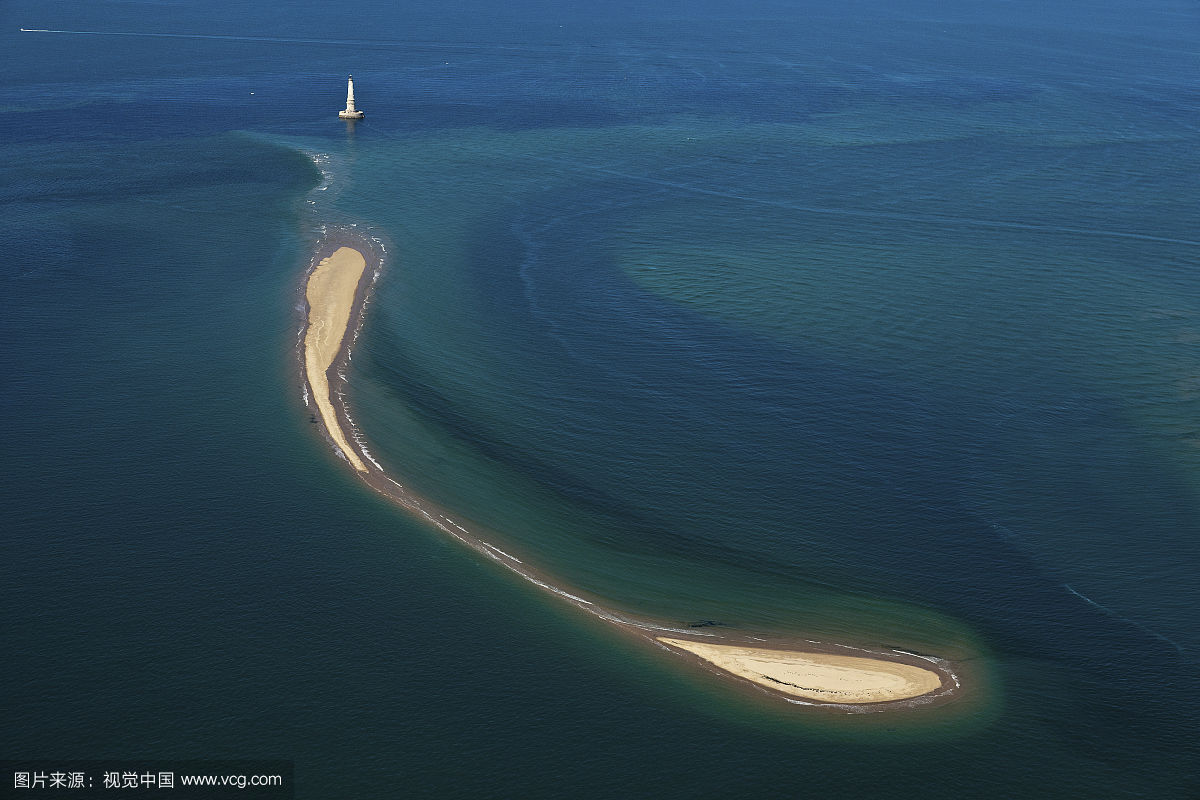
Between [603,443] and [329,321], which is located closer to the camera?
[603,443]

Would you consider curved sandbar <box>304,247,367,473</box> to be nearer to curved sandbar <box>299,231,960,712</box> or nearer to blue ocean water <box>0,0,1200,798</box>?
curved sandbar <box>299,231,960,712</box>

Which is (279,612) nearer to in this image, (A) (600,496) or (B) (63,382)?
(A) (600,496)

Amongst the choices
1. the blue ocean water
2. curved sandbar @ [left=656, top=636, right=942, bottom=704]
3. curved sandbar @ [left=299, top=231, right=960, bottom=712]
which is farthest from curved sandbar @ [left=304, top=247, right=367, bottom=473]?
curved sandbar @ [left=656, top=636, right=942, bottom=704]

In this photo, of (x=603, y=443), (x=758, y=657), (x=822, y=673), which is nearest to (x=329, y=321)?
(x=603, y=443)

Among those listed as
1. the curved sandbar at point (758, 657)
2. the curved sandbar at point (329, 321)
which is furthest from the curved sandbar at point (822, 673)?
the curved sandbar at point (329, 321)

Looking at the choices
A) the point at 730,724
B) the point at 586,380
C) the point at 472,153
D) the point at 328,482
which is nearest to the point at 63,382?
the point at 328,482

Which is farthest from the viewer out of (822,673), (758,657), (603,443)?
(603,443)

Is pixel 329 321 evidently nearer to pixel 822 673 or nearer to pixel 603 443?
pixel 603 443
